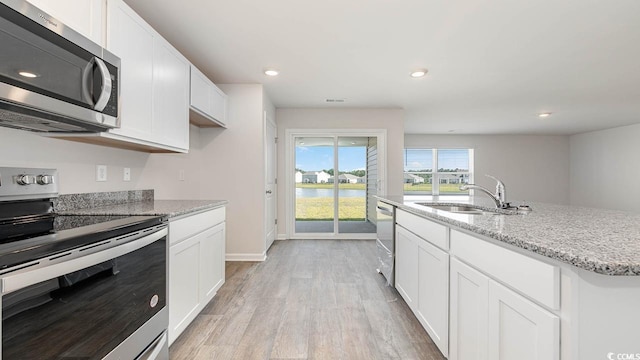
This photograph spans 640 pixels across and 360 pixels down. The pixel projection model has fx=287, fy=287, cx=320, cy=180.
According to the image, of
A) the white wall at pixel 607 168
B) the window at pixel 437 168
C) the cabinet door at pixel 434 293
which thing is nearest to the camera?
the cabinet door at pixel 434 293

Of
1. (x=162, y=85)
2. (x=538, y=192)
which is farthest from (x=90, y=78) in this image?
(x=538, y=192)

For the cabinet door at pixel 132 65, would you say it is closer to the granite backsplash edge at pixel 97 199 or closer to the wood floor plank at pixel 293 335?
the granite backsplash edge at pixel 97 199

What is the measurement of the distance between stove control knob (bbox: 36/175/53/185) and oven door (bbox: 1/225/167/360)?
0.61 m

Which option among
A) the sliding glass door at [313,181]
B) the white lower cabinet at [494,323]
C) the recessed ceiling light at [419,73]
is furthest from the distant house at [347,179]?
the white lower cabinet at [494,323]

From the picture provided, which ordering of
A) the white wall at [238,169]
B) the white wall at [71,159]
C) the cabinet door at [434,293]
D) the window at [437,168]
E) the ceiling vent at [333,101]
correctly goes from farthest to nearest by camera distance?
the window at [437,168], the ceiling vent at [333,101], the white wall at [238,169], the cabinet door at [434,293], the white wall at [71,159]

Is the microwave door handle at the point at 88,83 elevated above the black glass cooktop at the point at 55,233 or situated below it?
above

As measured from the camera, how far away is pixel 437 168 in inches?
322

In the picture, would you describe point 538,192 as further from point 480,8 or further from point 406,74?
point 480,8

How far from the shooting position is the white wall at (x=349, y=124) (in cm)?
501

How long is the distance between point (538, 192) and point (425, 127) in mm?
3992

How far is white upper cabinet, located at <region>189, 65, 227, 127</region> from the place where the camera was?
2752mm

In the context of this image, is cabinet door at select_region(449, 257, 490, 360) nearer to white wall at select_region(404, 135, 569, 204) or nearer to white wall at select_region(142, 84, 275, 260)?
white wall at select_region(142, 84, 275, 260)

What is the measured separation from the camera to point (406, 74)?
3455mm

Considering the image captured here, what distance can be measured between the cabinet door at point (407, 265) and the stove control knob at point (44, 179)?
2249 millimetres
